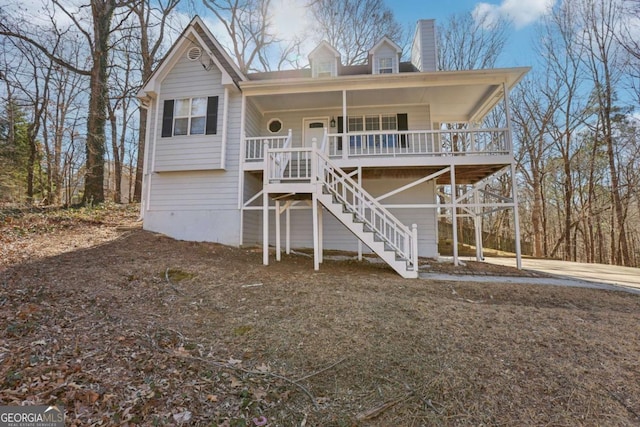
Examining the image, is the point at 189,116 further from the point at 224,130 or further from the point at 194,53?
the point at 194,53

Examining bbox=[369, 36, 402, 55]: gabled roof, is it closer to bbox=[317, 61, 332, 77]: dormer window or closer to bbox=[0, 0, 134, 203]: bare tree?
bbox=[317, 61, 332, 77]: dormer window

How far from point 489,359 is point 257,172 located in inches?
356

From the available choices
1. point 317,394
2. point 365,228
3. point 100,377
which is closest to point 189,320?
point 100,377

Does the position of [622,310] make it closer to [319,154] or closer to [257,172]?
[319,154]

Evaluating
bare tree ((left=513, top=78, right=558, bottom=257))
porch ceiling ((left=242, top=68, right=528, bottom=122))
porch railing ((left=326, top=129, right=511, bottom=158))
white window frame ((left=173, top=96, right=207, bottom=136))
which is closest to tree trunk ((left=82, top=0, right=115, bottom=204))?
white window frame ((left=173, top=96, right=207, bottom=136))

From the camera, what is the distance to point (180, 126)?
10531 millimetres

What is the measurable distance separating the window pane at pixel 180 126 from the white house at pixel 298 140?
4 centimetres

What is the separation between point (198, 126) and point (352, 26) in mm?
14685

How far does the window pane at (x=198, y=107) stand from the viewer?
413 inches

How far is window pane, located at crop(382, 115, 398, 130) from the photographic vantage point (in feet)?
38.4

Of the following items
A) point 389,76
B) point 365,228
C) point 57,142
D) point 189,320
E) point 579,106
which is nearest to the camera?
point 189,320

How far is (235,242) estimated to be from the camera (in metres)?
10.2

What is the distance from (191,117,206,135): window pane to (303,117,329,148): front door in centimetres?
379

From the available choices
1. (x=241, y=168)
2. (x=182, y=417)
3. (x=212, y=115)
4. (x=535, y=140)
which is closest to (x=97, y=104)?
(x=212, y=115)
